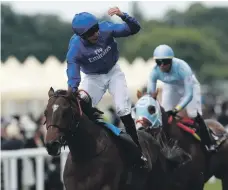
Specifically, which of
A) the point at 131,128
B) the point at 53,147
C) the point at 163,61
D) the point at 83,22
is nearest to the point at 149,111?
the point at 163,61

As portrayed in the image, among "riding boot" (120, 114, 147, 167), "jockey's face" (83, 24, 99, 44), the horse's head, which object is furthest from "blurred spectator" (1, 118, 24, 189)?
the horse's head

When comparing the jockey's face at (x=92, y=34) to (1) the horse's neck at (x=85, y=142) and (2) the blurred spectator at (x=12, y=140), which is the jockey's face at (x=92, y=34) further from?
(2) the blurred spectator at (x=12, y=140)

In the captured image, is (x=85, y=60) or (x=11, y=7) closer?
(x=85, y=60)

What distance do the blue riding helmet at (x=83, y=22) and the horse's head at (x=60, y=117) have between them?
24.7 inches

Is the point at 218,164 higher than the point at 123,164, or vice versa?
the point at 123,164

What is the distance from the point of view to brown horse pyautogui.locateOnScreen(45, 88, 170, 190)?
21.3ft

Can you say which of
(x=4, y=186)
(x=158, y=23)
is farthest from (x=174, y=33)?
(x=4, y=186)

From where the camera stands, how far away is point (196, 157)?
980cm

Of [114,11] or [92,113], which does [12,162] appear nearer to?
[92,113]

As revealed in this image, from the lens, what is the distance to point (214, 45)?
11319cm

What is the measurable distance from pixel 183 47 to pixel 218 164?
98.1m

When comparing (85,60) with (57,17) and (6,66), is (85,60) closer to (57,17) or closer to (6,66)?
(6,66)

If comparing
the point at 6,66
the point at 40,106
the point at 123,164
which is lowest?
the point at 40,106

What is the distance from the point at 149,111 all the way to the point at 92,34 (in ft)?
6.88
